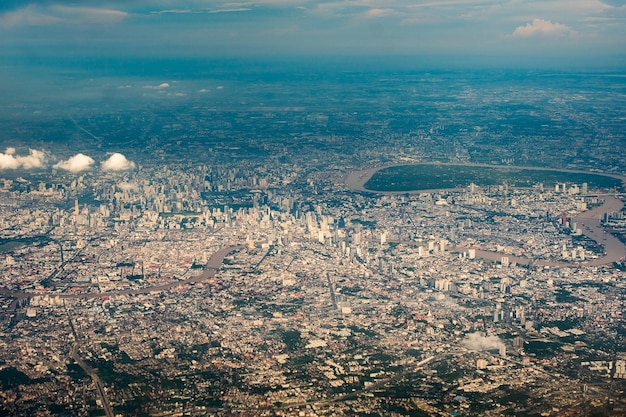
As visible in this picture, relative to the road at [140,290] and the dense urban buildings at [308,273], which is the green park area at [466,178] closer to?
the dense urban buildings at [308,273]

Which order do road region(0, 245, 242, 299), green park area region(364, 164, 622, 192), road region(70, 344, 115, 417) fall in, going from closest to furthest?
1. road region(70, 344, 115, 417)
2. road region(0, 245, 242, 299)
3. green park area region(364, 164, 622, 192)

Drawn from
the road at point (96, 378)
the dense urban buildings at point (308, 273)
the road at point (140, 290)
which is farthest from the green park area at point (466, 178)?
the road at point (96, 378)

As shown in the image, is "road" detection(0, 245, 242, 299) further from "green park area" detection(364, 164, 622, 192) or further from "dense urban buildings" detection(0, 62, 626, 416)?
"green park area" detection(364, 164, 622, 192)

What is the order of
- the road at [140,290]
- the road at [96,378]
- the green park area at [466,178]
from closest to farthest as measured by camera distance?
the road at [96,378] < the road at [140,290] < the green park area at [466,178]

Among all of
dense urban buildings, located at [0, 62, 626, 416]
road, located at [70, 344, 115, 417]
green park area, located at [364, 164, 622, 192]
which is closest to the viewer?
road, located at [70, 344, 115, 417]

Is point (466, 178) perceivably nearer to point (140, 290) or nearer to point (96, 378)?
point (140, 290)

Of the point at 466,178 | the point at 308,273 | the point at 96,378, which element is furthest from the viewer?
the point at 466,178

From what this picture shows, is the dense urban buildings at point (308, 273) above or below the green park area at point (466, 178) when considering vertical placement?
below

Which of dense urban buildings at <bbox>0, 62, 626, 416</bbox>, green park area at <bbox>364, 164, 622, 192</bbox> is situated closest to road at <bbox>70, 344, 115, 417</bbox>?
dense urban buildings at <bbox>0, 62, 626, 416</bbox>

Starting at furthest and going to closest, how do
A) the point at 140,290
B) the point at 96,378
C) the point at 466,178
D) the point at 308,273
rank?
1. the point at 466,178
2. the point at 308,273
3. the point at 140,290
4. the point at 96,378

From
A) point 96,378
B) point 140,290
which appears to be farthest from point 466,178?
point 96,378

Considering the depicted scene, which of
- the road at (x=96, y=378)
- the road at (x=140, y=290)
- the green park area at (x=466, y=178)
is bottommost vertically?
the road at (x=96, y=378)
